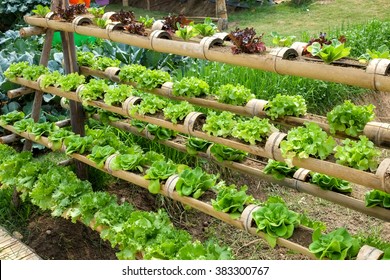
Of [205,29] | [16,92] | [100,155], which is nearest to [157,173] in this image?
[100,155]

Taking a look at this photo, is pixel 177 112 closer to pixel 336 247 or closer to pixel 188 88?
pixel 188 88

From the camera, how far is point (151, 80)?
396 centimetres

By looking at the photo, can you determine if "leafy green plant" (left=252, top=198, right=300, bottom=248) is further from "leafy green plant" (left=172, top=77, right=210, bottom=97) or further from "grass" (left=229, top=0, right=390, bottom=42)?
"grass" (left=229, top=0, right=390, bottom=42)

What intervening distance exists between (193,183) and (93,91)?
1256 millimetres

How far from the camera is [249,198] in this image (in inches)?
124

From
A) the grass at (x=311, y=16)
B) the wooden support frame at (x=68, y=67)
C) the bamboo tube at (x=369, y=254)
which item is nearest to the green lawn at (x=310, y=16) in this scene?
the grass at (x=311, y=16)

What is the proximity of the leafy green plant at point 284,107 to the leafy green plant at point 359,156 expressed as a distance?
0.65 metres

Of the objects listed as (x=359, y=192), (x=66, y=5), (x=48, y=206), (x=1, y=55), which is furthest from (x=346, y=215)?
(x=1, y=55)

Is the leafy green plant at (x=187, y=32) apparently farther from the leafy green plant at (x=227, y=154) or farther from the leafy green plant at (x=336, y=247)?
the leafy green plant at (x=336, y=247)

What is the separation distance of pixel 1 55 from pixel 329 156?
501 cm

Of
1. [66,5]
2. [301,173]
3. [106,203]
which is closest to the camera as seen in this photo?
[301,173]

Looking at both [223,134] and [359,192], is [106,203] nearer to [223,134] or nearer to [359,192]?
[223,134]

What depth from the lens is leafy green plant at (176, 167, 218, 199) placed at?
3240 mm

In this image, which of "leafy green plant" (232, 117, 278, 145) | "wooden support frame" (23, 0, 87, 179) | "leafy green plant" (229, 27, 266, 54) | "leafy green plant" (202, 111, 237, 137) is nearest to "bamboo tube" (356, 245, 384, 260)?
"leafy green plant" (232, 117, 278, 145)
